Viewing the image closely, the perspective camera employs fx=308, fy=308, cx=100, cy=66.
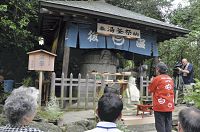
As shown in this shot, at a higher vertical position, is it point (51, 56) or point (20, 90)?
point (51, 56)

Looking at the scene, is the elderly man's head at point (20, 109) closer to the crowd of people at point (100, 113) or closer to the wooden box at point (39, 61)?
the crowd of people at point (100, 113)

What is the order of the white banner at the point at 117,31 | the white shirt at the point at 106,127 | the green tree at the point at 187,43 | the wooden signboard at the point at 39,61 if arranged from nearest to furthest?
the white shirt at the point at 106,127
the wooden signboard at the point at 39,61
the white banner at the point at 117,31
the green tree at the point at 187,43

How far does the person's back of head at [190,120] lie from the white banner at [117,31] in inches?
367

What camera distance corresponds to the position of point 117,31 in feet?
40.7

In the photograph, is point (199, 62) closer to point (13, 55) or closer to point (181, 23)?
point (181, 23)

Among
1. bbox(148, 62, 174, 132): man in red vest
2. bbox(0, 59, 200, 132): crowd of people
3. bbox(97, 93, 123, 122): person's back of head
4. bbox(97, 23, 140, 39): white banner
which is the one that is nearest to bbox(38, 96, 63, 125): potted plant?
bbox(148, 62, 174, 132): man in red vest

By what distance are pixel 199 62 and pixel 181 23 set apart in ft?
15.6

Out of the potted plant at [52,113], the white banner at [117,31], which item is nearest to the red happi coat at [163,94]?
the potted plant at [52,113]

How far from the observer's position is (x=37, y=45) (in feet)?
60.2

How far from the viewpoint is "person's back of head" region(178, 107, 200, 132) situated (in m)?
2.66

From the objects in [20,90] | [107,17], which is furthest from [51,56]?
[20,90]

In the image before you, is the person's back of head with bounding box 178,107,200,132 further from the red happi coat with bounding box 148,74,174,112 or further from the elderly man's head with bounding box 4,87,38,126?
the red happi coat with bounding box 148,74,174,112

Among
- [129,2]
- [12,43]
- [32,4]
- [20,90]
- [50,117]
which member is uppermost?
[129,2]

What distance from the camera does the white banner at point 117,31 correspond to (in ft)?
39.2
